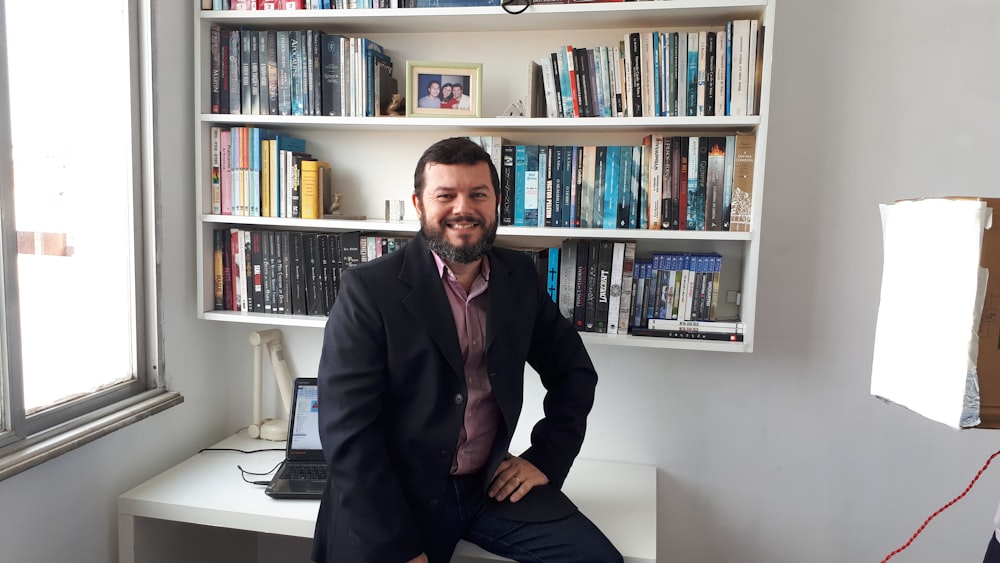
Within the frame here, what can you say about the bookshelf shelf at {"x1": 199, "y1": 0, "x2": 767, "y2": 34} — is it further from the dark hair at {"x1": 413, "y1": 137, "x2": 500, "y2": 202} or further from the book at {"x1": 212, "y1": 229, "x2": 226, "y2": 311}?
the book at {"x1": 212, "y1": 229, "x2": 226, "y2": 311}

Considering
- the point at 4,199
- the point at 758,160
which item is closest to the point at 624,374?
the point at 758,160

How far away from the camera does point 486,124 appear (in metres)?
2.03

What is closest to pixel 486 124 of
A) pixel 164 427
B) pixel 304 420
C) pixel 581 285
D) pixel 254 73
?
pixel 581 285

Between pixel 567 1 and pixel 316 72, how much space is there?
2.59 feet

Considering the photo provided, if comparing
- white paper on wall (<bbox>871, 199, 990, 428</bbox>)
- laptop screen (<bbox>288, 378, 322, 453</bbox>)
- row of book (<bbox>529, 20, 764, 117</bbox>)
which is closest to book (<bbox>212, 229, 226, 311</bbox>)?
laptop screen (<bbox>288, 378, 322, 453</bbox>)

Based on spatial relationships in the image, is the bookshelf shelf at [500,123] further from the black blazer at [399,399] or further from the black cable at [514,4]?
the black blazer at [399,399]

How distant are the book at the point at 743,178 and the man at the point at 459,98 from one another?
0.78m

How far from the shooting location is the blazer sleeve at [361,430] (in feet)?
5.19

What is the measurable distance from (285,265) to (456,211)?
2.52ft

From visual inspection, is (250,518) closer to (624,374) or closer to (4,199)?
(4,199)

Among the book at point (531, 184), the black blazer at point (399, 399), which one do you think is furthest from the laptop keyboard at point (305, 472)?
the book at point (531, 184)

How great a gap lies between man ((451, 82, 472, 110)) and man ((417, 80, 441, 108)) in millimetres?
45

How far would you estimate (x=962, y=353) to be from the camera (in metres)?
0.98

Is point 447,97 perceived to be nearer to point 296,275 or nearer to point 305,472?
point 296,275
